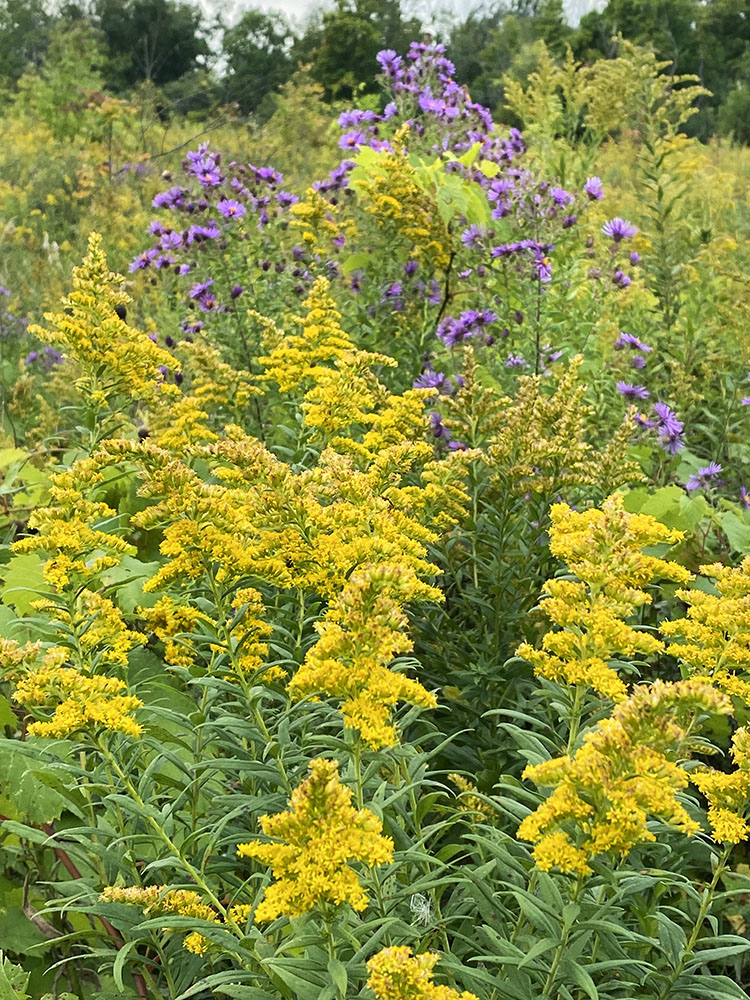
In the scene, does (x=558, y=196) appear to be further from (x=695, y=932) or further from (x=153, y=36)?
(x=153, y=36)

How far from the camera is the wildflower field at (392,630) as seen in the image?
127cm

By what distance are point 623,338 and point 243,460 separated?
246 centimetres

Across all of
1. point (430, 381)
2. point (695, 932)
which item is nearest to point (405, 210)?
point (430, 381)

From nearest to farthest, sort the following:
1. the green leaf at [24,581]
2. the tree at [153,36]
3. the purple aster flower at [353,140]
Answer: the green leaf at [24,581] → the purple aster flower at [353,140] → the tree at [153,36]

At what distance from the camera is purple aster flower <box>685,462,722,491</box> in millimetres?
3354

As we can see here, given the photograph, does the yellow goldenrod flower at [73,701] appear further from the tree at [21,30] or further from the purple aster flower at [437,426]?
the tree at [21,30]

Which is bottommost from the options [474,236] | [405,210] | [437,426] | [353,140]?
[437,426]

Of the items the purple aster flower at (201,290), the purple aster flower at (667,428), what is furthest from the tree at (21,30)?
the purple aster flower at (667,428)

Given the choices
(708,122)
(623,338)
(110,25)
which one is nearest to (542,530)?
(623,338)

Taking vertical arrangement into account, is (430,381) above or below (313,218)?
below

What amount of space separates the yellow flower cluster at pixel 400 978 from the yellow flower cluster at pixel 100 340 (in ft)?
5.45

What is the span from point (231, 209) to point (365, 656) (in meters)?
3.71

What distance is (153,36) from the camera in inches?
1281

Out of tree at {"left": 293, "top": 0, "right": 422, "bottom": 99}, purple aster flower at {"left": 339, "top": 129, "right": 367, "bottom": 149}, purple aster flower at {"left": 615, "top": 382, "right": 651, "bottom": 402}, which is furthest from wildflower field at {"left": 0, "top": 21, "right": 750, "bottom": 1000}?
tree at {"left": 293, "top": 0, "right": 422, "bottom": 99}
